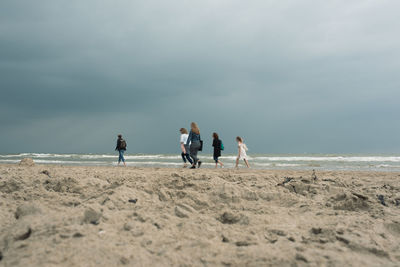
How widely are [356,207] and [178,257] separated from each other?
2.80m

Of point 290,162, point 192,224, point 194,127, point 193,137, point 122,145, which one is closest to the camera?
point 192,224

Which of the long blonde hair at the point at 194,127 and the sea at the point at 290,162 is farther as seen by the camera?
the sea at the point at 290,162

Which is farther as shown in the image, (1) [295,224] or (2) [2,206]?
(2) [2,206]

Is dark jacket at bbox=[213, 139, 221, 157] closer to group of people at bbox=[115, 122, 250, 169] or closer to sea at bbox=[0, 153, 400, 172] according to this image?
group of people at bbox=[115, 122, 250, 169]

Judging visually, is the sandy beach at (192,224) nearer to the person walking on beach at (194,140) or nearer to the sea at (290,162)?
the person walking on beach at (194,140)

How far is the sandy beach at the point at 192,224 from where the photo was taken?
2326mm

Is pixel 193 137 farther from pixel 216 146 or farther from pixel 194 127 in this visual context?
pixel 216 146

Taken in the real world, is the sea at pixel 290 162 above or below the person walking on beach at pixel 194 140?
below

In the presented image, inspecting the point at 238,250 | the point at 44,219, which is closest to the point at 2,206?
the point at 44,219

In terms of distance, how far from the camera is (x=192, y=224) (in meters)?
3.02

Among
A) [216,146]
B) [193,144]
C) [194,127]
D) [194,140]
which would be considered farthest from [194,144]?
[216,146]

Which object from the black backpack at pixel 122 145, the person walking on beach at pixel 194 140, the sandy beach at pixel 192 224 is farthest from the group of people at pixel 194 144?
the sandy beach at pixel 192 224

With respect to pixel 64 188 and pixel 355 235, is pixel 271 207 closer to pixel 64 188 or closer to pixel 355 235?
pixel 355 235

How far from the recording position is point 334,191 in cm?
458
